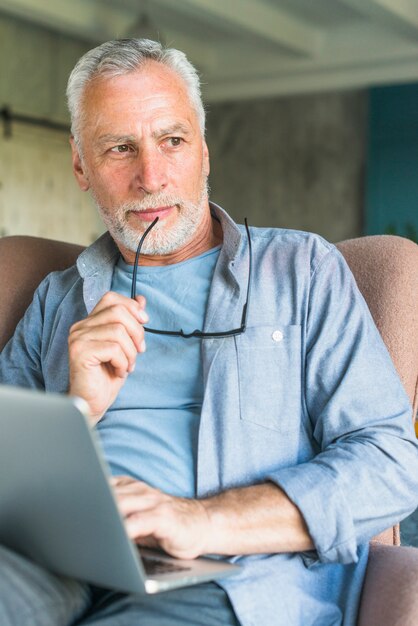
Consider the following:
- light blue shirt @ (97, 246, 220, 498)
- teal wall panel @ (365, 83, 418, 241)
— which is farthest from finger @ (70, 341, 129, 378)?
teal wall panel @ (365, 83, 418, 241)

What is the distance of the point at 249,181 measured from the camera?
828cm

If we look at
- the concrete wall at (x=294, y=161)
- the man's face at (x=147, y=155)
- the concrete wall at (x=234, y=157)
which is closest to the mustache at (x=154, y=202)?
the man's face at (x=147, y=155)

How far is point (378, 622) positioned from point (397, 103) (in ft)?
21.7

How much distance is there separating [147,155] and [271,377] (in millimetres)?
472

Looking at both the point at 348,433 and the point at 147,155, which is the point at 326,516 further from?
the point at 147,155

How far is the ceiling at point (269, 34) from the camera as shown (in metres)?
6.27

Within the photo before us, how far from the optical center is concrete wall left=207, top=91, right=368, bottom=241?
776 centimetres

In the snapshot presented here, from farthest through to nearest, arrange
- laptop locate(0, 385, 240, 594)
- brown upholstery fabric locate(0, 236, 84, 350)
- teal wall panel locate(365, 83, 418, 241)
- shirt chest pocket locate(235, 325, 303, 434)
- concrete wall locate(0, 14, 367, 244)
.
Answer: teal wall panel locate(365, 83, 418, 241)
concrete wall locate(0, 14, 367, 244)
brown upholstery fabric locate(0, 236, 84, 350)
shirt chest pocket locate(235, 325, 303, 434)
laptop locate(0, 385, 240, 594)

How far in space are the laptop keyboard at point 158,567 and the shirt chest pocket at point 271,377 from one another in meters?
0.31

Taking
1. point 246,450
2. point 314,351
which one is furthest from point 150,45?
point 246,450

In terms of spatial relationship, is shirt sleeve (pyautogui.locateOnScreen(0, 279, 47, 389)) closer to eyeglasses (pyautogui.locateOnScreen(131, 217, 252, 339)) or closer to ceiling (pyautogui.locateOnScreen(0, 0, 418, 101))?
eyeglasses (pyautogui.locateOnScreen(131, 217, 252, 339))

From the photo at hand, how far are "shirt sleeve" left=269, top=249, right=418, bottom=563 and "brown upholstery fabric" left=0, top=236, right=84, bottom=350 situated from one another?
26.7 inches

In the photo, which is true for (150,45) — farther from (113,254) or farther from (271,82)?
(271,82)

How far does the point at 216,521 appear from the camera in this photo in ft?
3.70
